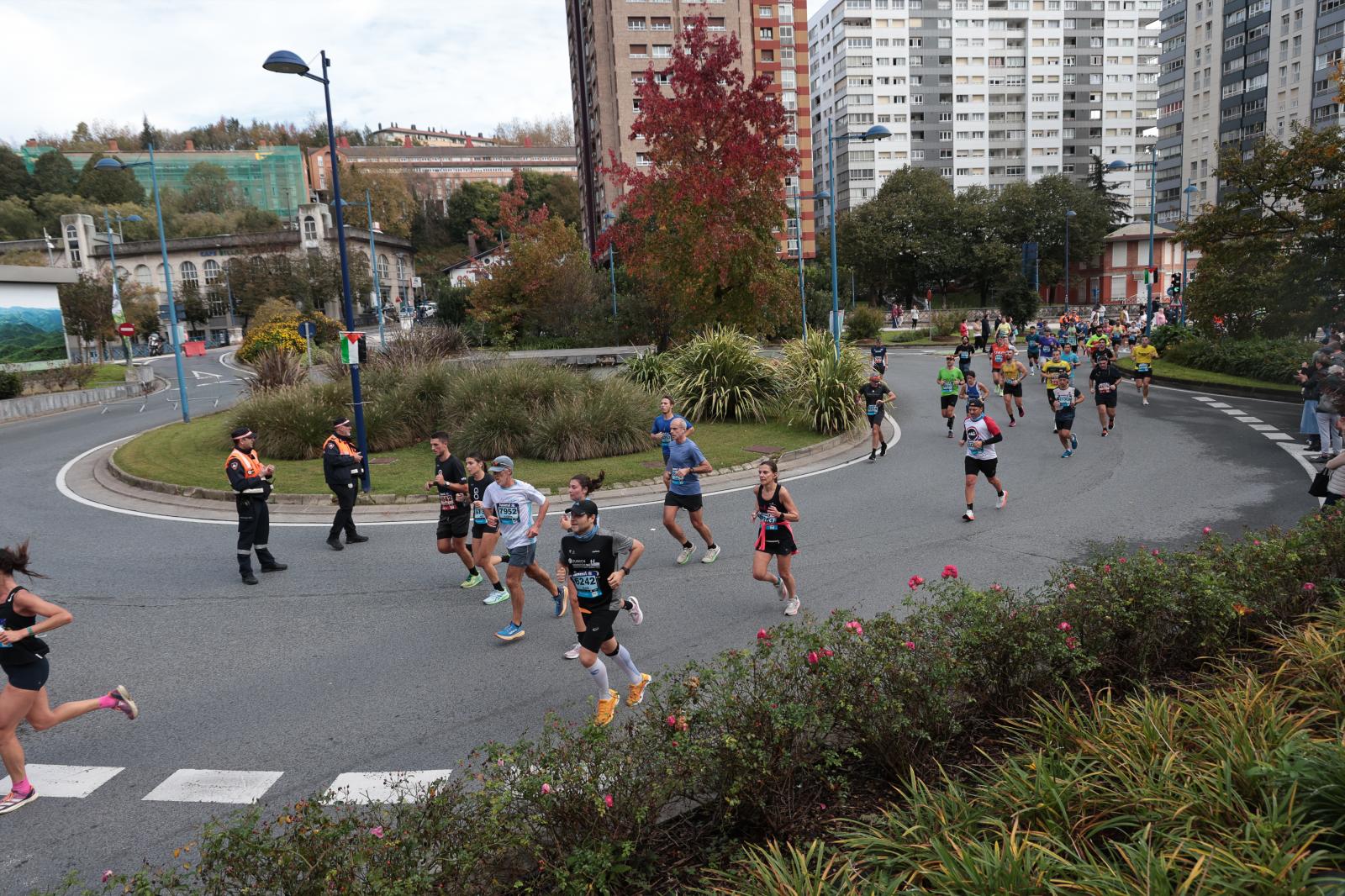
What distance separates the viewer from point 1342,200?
20.5 m

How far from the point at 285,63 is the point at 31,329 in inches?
1157

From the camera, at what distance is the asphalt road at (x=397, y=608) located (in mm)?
5918

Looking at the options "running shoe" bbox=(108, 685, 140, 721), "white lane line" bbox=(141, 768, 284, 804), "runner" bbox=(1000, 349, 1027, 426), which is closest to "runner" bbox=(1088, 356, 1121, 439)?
"runner" bbox=(1000, 349, 1027, 426)

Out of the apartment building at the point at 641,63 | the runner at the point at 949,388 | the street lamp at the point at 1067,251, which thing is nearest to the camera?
the runner at the point at 949,388

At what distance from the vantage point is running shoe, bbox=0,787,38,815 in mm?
5398

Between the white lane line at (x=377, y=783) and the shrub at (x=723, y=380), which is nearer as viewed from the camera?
the white lane line at (x=377, y=783)

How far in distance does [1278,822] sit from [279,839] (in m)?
4.04

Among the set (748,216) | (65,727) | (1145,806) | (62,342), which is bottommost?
(65,727)

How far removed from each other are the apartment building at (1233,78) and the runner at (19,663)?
73.3 meters

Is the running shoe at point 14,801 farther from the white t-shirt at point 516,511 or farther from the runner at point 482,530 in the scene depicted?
the runner at point 482,530

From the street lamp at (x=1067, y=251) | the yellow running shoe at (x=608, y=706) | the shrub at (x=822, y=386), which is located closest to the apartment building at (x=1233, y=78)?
the street lamp at (x=1067, y=251)

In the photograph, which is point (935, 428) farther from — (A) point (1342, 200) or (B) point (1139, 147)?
(B) point (1139, 147)

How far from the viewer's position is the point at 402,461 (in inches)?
680

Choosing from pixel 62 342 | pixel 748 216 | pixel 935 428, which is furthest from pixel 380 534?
pixel 62 342
